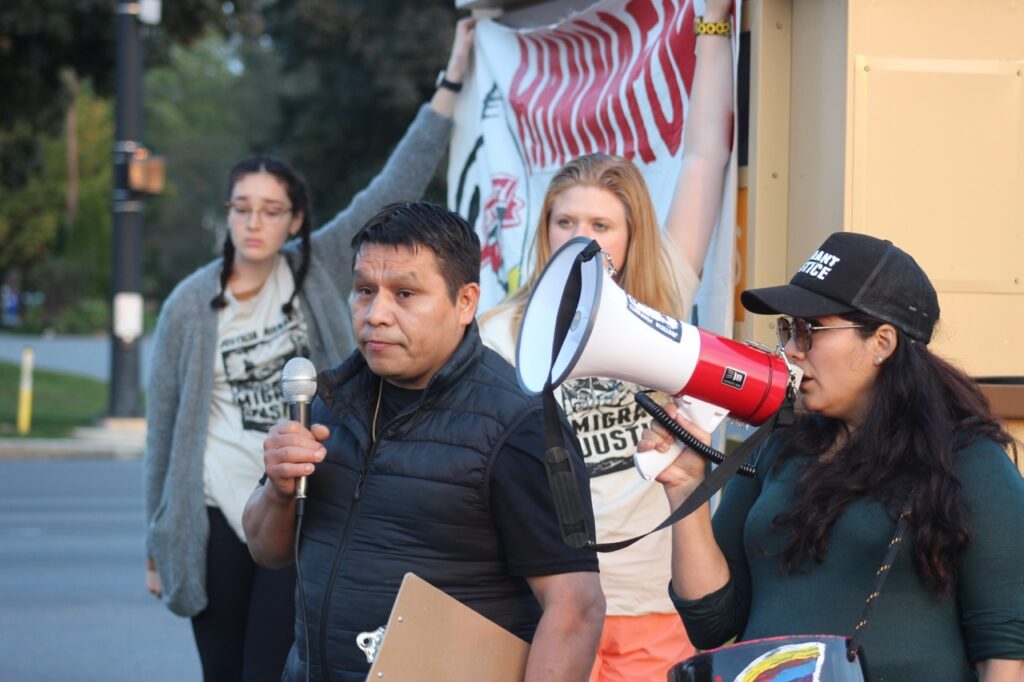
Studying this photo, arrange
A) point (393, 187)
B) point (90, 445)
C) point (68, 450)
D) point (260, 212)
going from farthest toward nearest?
point (90, 445) → point (68, 450) → point (393, 187) → point (260, 212)

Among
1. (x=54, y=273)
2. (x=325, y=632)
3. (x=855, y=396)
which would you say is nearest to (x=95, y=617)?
(x=325, y=632)

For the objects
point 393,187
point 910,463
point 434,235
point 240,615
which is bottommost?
point 240,615

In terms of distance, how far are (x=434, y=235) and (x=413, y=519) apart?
1.86ft

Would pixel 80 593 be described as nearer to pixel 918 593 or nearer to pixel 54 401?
pixel 918 593

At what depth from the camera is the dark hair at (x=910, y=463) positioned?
2473 millimetres

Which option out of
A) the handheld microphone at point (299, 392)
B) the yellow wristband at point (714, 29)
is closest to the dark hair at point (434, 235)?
the handheld microphone at point (299, 392)

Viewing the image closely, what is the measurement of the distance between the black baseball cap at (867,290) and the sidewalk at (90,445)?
15.5 metres

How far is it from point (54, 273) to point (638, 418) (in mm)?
47659

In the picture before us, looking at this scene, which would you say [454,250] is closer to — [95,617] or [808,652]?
[808,652]

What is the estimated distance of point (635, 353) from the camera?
2455 mm

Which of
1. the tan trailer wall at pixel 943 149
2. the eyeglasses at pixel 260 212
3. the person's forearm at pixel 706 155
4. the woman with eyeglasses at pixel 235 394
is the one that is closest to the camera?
the tan trailer wall at pixel 943 149

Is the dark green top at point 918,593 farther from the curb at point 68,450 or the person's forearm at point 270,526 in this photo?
the curb at point 68,450

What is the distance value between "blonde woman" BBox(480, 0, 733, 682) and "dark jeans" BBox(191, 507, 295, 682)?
3.83 ft

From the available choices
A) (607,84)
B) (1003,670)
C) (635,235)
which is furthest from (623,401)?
(1003,670)
